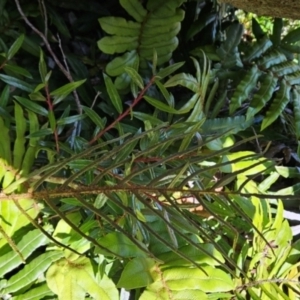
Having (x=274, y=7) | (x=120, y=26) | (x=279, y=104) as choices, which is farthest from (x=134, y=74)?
(x=279, y=104)

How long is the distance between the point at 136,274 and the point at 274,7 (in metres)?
0.70

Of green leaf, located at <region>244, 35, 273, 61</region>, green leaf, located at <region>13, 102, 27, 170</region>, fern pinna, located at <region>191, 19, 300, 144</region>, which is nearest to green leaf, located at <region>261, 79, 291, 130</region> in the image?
fern pinna, located at <region>191, 19, 300, 144</region>

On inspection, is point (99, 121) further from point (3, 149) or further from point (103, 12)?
point (103, 12)

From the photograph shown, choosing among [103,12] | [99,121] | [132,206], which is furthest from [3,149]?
[103,12]

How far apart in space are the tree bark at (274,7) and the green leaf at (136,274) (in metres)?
0.65

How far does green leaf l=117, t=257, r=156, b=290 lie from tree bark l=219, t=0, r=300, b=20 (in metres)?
0.65

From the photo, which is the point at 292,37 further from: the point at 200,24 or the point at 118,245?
the point at 118,245

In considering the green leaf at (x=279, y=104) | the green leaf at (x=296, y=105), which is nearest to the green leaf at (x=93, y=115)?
the green leaf at (x=279, y=104)

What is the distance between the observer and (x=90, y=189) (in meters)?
0.73

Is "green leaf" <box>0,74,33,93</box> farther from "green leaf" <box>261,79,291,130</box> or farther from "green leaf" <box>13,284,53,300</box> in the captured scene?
"green leaf" <box>261,79,291,130</box>

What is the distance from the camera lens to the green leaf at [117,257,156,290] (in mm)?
991

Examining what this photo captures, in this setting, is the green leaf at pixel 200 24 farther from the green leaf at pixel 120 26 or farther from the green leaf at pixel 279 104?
the green leaf at pixel 279 104

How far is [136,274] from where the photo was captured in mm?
1014

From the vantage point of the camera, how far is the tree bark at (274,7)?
1023mm
